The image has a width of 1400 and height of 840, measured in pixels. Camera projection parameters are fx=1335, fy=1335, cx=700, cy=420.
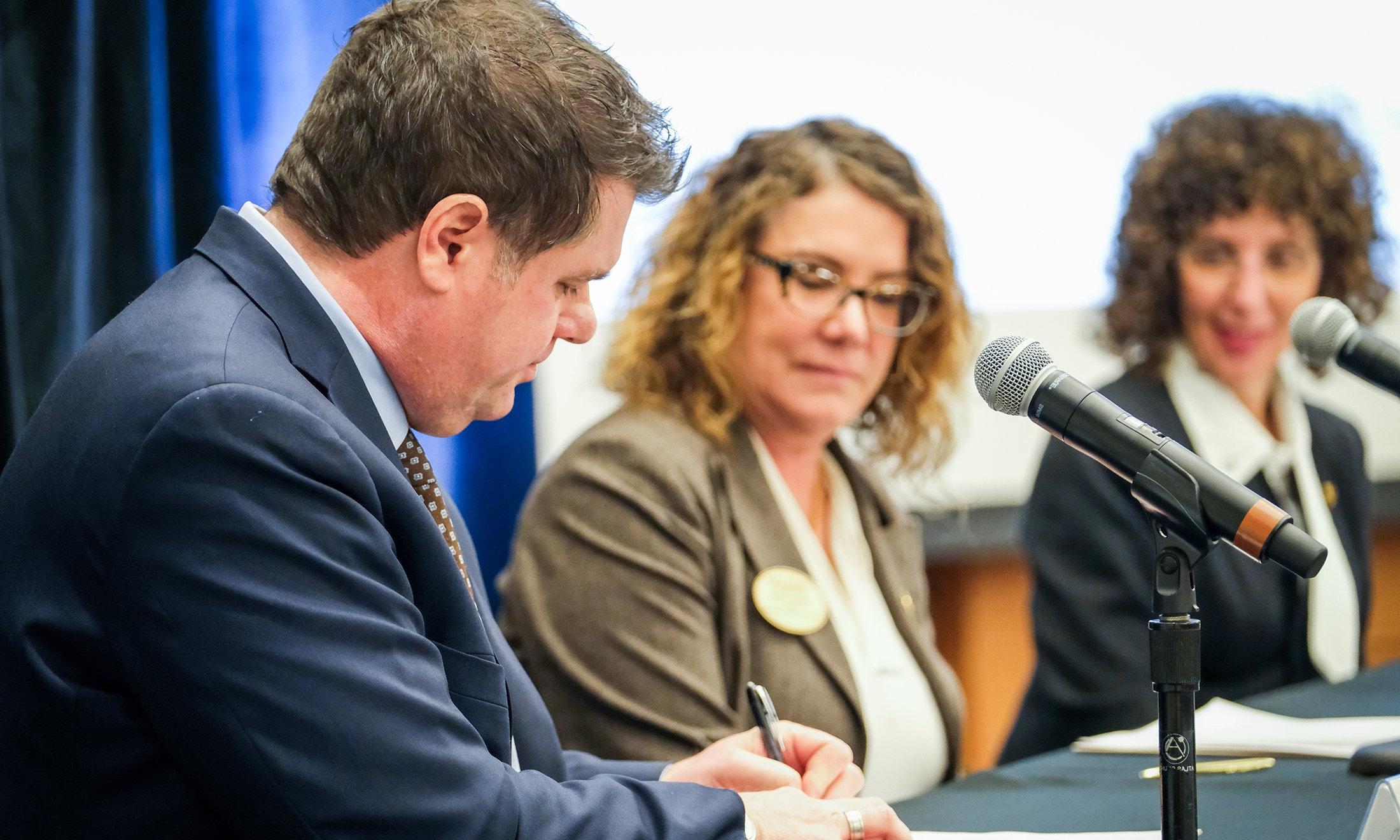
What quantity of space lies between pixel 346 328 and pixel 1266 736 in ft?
4.19

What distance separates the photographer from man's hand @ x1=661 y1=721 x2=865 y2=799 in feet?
4.04

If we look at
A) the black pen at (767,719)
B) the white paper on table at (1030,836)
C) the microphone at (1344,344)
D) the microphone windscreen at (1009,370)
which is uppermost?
the microphone windscreen at (1009,370)

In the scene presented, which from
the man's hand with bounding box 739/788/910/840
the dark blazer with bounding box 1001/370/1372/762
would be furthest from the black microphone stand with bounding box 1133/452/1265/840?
the dark blazer with bounding box 1001/370/1372/762

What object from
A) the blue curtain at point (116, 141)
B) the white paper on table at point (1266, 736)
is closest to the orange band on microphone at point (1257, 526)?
the white paper on table at point (1266, 736)

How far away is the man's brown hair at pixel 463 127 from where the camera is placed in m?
1.01

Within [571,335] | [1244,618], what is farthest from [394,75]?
[1244,618]

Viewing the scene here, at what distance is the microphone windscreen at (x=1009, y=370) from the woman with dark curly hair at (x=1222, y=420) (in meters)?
1.31

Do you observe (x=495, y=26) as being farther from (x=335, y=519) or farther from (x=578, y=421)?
(x=578, y=421)

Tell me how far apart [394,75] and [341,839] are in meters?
0.56

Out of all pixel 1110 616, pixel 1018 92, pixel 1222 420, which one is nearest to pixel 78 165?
pixel 1110 616

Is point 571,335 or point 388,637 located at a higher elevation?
point 571,335

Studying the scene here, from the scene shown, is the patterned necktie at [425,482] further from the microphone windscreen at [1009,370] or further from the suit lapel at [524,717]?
the microphone windscreen at [1009,370]

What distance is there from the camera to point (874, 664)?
1.90m

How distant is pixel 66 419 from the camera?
3.00 ft
